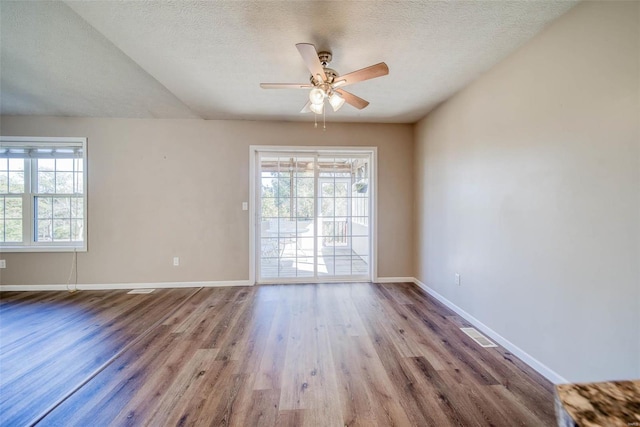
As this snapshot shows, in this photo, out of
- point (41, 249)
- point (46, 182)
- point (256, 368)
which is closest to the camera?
point (256, 368)

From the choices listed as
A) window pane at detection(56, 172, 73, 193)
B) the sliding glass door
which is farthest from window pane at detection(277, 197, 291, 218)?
window pane at detection(56, 172, 73, 193)

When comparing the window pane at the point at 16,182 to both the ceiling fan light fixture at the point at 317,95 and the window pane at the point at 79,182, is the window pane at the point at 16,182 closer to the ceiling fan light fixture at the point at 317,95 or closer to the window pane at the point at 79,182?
the window pane at the point at 79,182

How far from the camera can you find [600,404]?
1.45 feet

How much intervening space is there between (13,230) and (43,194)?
663 mm

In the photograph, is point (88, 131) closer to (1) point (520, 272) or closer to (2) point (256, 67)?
(2) point (256, 67)

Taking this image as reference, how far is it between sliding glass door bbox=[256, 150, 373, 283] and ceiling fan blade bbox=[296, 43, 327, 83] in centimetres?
187

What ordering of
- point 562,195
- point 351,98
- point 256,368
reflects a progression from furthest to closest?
point 351,98, point 256,368, point 562,195

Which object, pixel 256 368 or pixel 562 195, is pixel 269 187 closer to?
pixel 256 368

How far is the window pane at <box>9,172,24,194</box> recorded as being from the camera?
11.1 feet

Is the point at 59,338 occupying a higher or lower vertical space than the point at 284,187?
lower

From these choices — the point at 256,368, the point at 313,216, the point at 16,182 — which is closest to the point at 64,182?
the point at 16,182

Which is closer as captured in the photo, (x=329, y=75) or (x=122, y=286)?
(x=329, y=75)

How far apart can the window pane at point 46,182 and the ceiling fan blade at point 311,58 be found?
14.1 feet

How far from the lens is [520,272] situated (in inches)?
74.7
